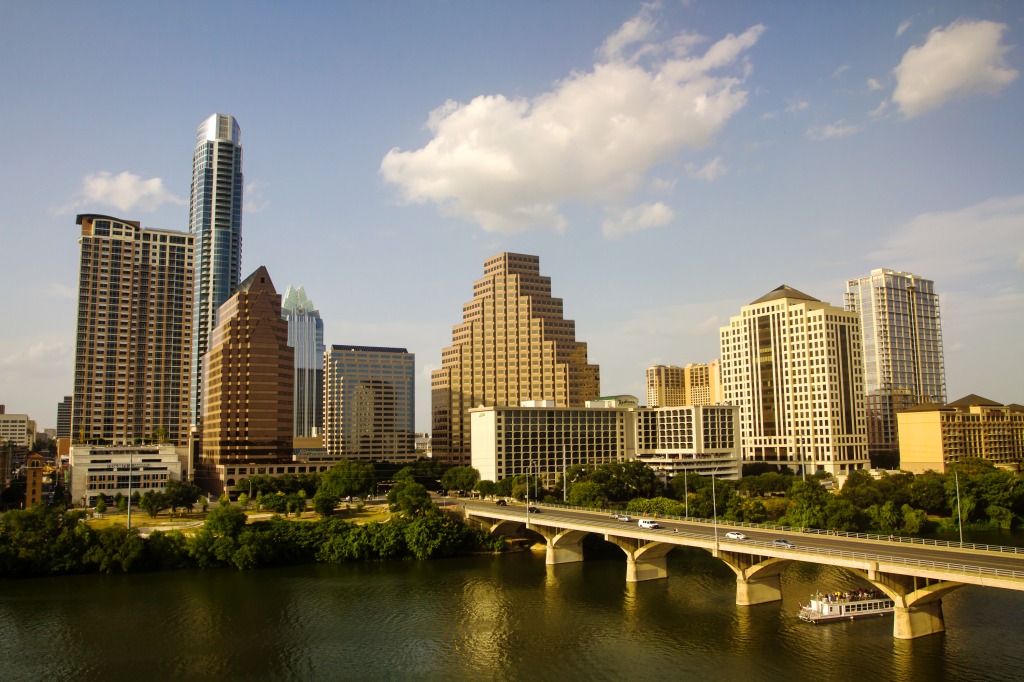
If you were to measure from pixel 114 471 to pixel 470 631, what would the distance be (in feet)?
399

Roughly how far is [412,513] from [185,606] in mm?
46609

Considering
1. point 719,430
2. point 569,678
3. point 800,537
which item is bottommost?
point 569,678

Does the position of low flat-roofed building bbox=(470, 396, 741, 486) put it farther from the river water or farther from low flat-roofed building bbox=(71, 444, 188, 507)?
the river water

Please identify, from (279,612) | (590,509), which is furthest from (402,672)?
(590,509)

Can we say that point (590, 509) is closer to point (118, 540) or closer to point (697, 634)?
point (697, 634)

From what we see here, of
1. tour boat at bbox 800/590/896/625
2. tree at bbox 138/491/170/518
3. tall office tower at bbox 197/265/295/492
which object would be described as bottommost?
tour boat at bbox 800/590/896/625

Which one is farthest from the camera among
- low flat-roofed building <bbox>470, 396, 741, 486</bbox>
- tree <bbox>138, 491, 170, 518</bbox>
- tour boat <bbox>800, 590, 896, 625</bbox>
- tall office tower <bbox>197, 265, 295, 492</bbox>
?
tall office tower <bbox>197, 265, 295, 492</bbox>

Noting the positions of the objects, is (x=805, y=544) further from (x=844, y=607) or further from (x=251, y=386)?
(x=251, y=386)

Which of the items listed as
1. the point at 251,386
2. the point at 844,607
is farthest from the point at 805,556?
the point at 251,386

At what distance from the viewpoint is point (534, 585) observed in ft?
316

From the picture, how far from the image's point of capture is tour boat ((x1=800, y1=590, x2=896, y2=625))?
73.5 m

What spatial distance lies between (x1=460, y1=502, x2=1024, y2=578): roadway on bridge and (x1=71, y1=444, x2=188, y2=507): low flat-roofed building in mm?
97597

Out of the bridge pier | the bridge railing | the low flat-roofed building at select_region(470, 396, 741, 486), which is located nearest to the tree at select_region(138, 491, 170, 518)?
the low flat-roofed building at select_region(470, 396, 741, 486)

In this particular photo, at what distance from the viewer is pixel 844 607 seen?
244ft
